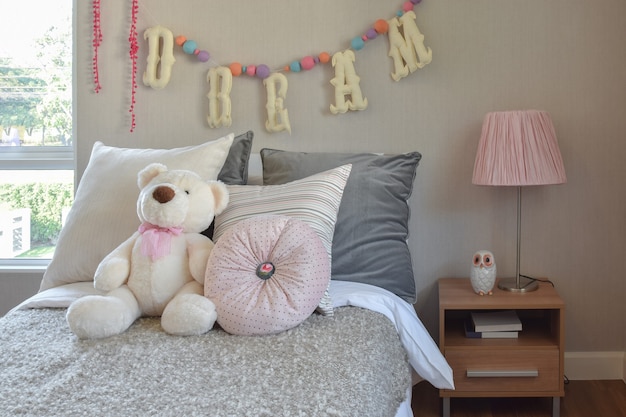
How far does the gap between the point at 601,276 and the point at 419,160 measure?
0.83m

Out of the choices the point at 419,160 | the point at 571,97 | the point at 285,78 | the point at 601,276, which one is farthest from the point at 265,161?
the point at 601,276

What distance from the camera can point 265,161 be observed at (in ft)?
7.81

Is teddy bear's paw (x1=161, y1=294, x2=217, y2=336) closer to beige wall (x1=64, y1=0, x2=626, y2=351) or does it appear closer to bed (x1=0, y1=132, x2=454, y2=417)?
bed (x1=0, y1=132, x2=454, y2=417)

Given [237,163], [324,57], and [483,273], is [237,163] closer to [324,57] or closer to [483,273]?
[324,57]

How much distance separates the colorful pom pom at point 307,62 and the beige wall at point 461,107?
0.15 feet

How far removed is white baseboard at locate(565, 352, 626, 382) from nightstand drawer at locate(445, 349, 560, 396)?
400mm

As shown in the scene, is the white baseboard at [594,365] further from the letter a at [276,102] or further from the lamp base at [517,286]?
the letter a at [276,102]

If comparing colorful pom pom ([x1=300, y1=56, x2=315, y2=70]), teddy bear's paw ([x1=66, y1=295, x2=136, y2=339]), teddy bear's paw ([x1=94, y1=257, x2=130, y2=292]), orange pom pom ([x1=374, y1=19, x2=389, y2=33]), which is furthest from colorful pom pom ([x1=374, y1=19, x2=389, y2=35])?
teddy bear's paw ([x1=66, y1=295, x2=136, y2=339])

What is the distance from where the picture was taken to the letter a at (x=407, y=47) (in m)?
2.47

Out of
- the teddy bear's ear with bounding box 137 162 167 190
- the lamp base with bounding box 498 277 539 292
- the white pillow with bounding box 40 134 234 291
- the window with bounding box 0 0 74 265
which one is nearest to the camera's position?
the teddy bear's ear with bounding box 137 162 167 190

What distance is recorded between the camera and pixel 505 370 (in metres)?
2.21

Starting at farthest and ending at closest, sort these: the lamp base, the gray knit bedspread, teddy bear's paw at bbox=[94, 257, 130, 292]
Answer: the lamp base < teddy bear's paw at bbox=[94, 257, 130, 292] < the gray knit bedspread

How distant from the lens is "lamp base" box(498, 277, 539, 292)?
2.33 meters

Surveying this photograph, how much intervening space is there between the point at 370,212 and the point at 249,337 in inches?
29.1
